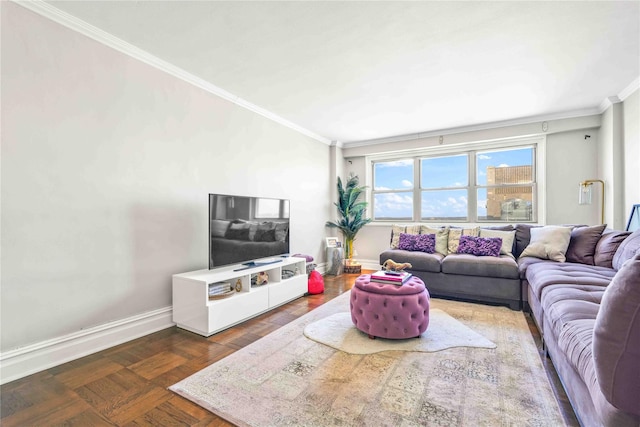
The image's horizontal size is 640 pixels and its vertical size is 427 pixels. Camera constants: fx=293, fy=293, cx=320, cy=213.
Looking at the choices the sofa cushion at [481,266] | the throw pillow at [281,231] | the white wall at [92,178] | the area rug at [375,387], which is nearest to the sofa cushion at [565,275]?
the sofa cushion at [481,266]

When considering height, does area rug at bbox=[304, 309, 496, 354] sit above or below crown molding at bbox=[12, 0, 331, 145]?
below

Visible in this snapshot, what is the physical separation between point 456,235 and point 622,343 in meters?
3.18

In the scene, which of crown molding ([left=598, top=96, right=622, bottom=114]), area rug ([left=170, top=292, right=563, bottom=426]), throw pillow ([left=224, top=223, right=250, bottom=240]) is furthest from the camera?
crown molding ([left=598, top=96, right=622, bottom=114])

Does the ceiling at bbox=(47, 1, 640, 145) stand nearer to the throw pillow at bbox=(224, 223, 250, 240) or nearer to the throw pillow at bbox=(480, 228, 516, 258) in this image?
the throw pillow at bbox=(224, 223, 250, 240)

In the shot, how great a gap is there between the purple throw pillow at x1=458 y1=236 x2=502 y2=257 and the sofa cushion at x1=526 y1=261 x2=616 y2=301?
598mm

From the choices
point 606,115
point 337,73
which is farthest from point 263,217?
point 606,115

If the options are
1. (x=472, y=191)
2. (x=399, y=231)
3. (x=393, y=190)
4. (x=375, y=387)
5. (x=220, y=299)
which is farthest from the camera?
(x=393, y=190)

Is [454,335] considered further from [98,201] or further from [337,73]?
[98,201]

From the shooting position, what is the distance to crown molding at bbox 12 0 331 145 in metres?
2.00

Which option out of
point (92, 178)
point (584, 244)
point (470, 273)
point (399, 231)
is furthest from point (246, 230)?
point (584, 244)

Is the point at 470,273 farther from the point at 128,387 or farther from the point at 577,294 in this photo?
the point at 128,387

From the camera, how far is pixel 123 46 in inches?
94.9

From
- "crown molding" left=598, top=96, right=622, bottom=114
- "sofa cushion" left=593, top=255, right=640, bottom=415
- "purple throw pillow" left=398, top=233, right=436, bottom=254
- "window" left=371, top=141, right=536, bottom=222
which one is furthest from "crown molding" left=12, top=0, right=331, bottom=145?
"crown molding" left=598, top=96, right=622, bottom=114

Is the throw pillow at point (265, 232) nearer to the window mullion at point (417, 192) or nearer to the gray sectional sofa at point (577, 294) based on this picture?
the gray sectional sofa at point (577, 294)
